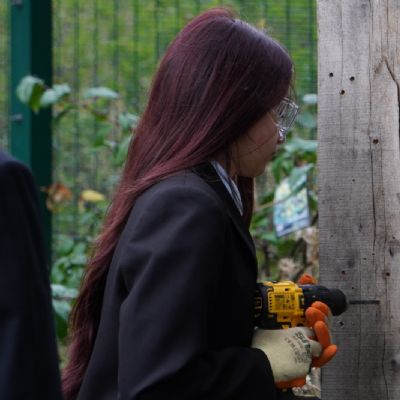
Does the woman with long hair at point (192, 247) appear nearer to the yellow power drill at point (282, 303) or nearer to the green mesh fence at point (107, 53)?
the yellow power drill at point (282, 303)

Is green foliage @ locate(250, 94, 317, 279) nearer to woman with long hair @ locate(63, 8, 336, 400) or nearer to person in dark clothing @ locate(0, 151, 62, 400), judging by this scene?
woman with long hair @ locate(63, 8, 336, 400)

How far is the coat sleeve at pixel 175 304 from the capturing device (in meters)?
2.44

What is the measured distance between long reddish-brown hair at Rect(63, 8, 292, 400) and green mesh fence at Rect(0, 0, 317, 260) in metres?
2.88

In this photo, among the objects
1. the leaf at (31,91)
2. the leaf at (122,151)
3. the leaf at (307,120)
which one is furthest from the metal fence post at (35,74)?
the leaf at (307,120)

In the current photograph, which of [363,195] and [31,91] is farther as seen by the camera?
[31,91]

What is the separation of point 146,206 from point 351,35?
0.97 meters

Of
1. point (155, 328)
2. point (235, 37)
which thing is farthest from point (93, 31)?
point (155, 328)

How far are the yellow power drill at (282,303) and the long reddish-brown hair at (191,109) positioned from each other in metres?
0.34

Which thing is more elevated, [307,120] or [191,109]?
[191,109]

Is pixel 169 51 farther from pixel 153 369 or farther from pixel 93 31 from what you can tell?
pixel 93 31

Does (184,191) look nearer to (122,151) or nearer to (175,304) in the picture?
(175,304)

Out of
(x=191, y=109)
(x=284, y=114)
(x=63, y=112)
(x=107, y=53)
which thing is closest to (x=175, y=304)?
(x=191, y=109)

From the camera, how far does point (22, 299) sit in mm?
2010

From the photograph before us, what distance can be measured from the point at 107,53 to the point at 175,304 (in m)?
3.67
